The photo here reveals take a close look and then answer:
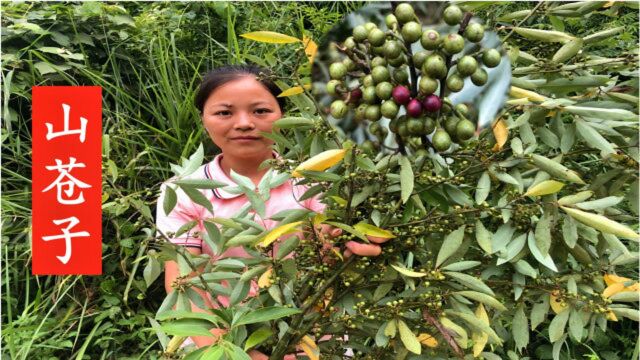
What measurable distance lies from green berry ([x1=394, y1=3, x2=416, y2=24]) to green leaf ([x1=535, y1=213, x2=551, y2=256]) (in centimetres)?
29

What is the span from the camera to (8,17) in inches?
73.9

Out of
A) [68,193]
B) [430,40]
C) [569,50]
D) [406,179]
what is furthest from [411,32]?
[68,193]

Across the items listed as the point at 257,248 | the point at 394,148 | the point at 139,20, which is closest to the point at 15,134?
the point at 139,20

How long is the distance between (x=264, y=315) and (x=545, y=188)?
341 mm

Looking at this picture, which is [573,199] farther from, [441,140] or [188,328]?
[188,328]

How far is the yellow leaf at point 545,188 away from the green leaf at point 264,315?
298mm

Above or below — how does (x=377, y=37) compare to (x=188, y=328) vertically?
above

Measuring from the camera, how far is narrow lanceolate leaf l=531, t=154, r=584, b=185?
70 cm

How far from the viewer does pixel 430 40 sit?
0.57 meters

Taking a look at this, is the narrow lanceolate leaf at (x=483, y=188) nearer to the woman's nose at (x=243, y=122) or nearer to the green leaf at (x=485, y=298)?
the green leaf at (x=485, y=298)

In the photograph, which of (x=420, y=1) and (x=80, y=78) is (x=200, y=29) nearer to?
(x=80, y=78)

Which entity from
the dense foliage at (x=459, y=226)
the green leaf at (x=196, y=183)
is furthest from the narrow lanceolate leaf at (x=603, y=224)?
the green leaf at (x=196, y=183)

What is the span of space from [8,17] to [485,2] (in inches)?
65.5

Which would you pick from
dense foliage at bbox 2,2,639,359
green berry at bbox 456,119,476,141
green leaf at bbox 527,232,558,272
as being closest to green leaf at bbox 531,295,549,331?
dense foliage at bbox 2,2,639,359
